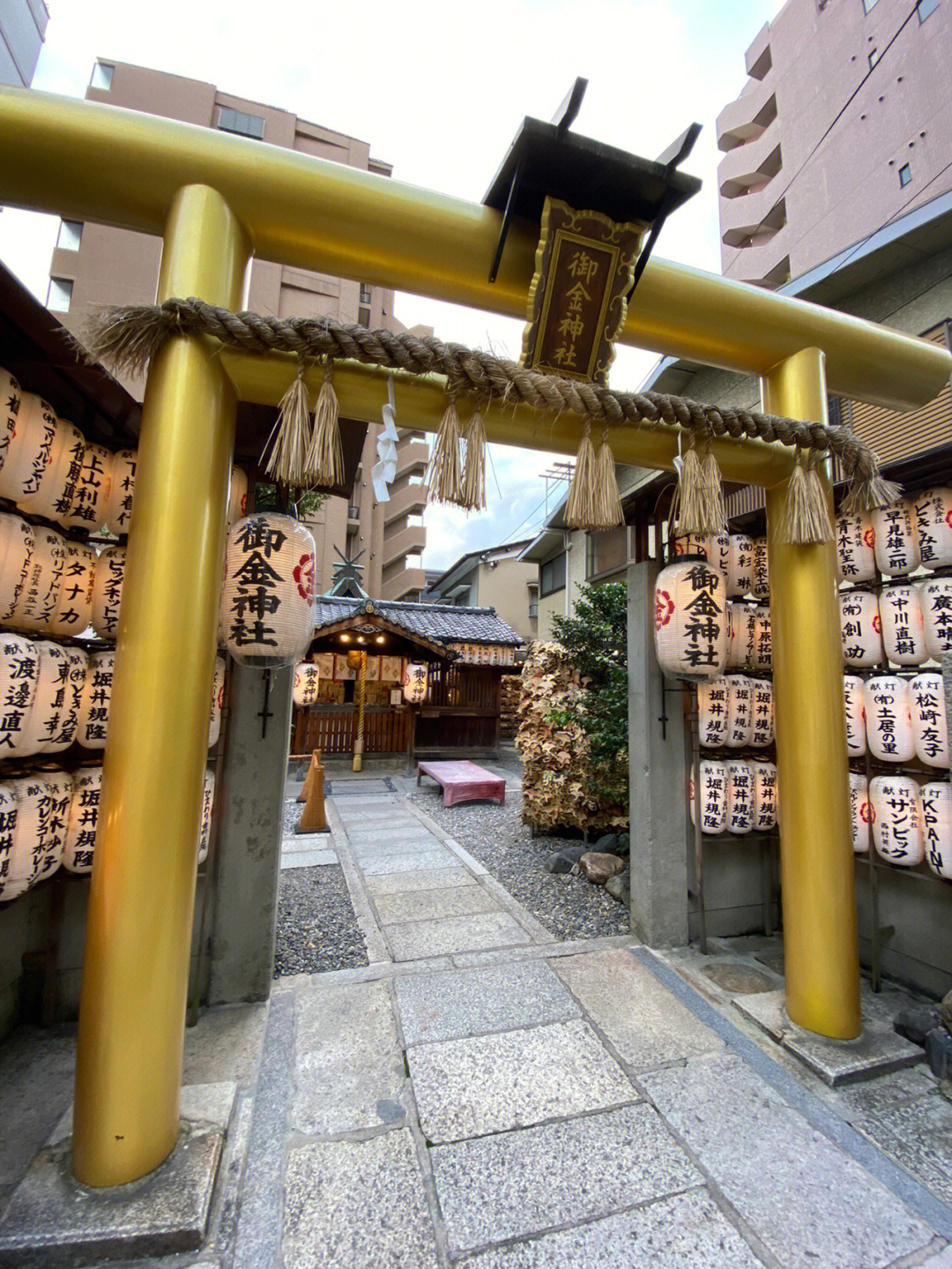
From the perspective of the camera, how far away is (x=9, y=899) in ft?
9.77

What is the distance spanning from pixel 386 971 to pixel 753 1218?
2.85 meters

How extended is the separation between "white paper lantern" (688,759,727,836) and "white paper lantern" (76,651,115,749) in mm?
4633

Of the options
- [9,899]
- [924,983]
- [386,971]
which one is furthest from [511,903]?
[9,899]

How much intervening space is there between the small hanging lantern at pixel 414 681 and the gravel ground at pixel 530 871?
4.94m

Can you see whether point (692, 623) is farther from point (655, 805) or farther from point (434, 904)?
point (434, 904)

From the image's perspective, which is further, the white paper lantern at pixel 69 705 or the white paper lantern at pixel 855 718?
the white paper lantern at pixel 855 718

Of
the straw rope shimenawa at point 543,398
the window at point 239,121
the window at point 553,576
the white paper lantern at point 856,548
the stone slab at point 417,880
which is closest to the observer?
the straw rope shimenawa at point 543,398

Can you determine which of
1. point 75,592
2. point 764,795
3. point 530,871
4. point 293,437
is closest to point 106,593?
point 75,592

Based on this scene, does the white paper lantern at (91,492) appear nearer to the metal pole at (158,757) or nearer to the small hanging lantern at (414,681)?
the metal pole at (158,757)

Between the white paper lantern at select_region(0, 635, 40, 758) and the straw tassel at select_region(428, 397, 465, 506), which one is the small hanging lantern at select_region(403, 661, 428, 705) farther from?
the straw tassel at select_region(428, 397, 465, 506)

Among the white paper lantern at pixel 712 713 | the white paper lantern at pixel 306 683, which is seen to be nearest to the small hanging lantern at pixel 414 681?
the white paper lantern at pixel 306 683

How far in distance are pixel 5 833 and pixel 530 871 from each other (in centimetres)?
580

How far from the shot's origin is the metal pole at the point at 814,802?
11.5 feet

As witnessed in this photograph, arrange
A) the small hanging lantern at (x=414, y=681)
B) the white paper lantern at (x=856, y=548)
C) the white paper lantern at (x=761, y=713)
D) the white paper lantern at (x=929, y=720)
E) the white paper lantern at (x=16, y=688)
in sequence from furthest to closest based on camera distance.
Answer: the small hanging lantern at (x=414, y=681), the white paper lantern at (x=761, y=713), the white paper lantern at (x=856, y=548), the white paper lantern at (x=929, y=720), the white paper lantern at (x=16, y=688)
